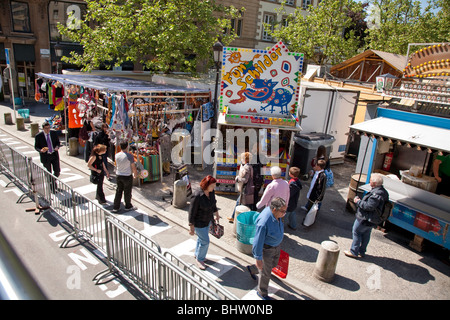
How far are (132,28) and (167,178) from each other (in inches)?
315

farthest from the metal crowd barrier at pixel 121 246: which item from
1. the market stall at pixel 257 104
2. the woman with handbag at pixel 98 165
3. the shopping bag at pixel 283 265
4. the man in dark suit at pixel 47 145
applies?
the market stall at pixel 257 104

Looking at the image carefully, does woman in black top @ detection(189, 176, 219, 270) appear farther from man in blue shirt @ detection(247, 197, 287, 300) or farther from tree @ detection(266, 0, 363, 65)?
tree @ detection(266, 0, 363, 65)

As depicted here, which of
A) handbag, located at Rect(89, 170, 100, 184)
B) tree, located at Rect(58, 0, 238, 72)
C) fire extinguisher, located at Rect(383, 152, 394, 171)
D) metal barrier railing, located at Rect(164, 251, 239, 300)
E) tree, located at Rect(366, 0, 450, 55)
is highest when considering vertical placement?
tree, located at Rect(366, 0, 450, 55)

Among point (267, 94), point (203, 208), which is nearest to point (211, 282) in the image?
point (203, 208)

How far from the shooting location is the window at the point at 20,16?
76.3ft

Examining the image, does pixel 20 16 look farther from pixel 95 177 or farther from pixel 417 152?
pixel 417 152

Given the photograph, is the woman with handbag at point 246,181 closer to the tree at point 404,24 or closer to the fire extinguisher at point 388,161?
the fire extinguisher at point 388,161

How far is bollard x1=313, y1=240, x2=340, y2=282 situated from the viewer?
227 inches

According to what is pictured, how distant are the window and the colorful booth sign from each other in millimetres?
21906

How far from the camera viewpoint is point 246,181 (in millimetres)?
7293

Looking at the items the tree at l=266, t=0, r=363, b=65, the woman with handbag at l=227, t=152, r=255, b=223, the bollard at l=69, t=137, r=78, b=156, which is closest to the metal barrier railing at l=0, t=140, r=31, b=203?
the bollard at l=69, t=137, r=78, b=156

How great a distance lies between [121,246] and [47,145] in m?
4.71

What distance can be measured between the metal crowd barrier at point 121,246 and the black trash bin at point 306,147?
6.85 metres
